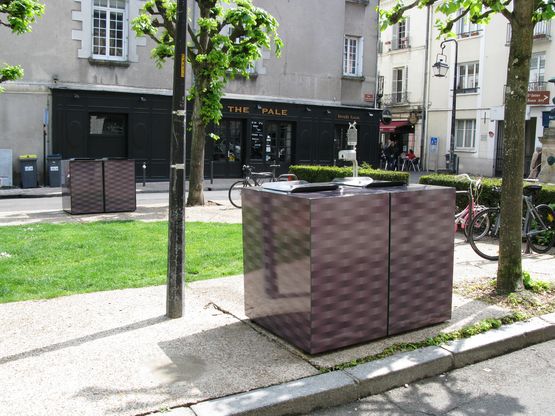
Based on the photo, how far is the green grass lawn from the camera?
251 inches

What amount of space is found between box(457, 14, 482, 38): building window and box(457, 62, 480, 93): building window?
1.69 metres

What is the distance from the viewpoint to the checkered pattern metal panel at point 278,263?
4.26 metres

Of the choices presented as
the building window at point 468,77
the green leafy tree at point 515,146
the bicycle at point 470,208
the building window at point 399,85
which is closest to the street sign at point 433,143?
the building window at point 468,77

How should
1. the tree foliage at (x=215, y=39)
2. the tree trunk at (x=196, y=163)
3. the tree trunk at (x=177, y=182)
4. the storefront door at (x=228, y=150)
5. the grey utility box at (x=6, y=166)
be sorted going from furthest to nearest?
the storefront door at (x=228, y=150) < the grey utility box at (x=6, y=166) < the tree trunk at (x=196, y=163) < the tree foliage at (x=215, y=39) < the tree trunk at (x=177, y=182)

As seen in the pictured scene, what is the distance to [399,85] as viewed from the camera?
128 ft

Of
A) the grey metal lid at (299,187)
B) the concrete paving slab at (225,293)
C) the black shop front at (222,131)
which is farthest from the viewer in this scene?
the black shop front at (222,131)

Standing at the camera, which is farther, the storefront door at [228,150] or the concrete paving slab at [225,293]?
the storefront door at [228,150]

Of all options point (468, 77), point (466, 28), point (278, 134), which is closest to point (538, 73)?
point (468, 77)

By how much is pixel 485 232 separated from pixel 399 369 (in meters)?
5.53

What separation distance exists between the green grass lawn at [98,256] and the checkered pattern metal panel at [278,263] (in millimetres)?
1983

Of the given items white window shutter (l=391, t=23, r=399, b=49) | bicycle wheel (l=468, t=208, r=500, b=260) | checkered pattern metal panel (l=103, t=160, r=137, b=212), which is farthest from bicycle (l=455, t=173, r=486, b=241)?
white window shutter (l=391, t=23, r=399, b=49)

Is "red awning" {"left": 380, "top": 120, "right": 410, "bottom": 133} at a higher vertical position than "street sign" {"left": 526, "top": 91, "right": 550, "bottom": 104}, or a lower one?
lower

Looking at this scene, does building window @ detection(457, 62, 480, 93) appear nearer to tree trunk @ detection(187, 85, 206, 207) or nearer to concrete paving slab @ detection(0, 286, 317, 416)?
tree trunk @ detection(187, 85, 206, 207)

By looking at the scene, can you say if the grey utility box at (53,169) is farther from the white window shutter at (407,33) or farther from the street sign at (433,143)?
the white window shutter at (407,33)
